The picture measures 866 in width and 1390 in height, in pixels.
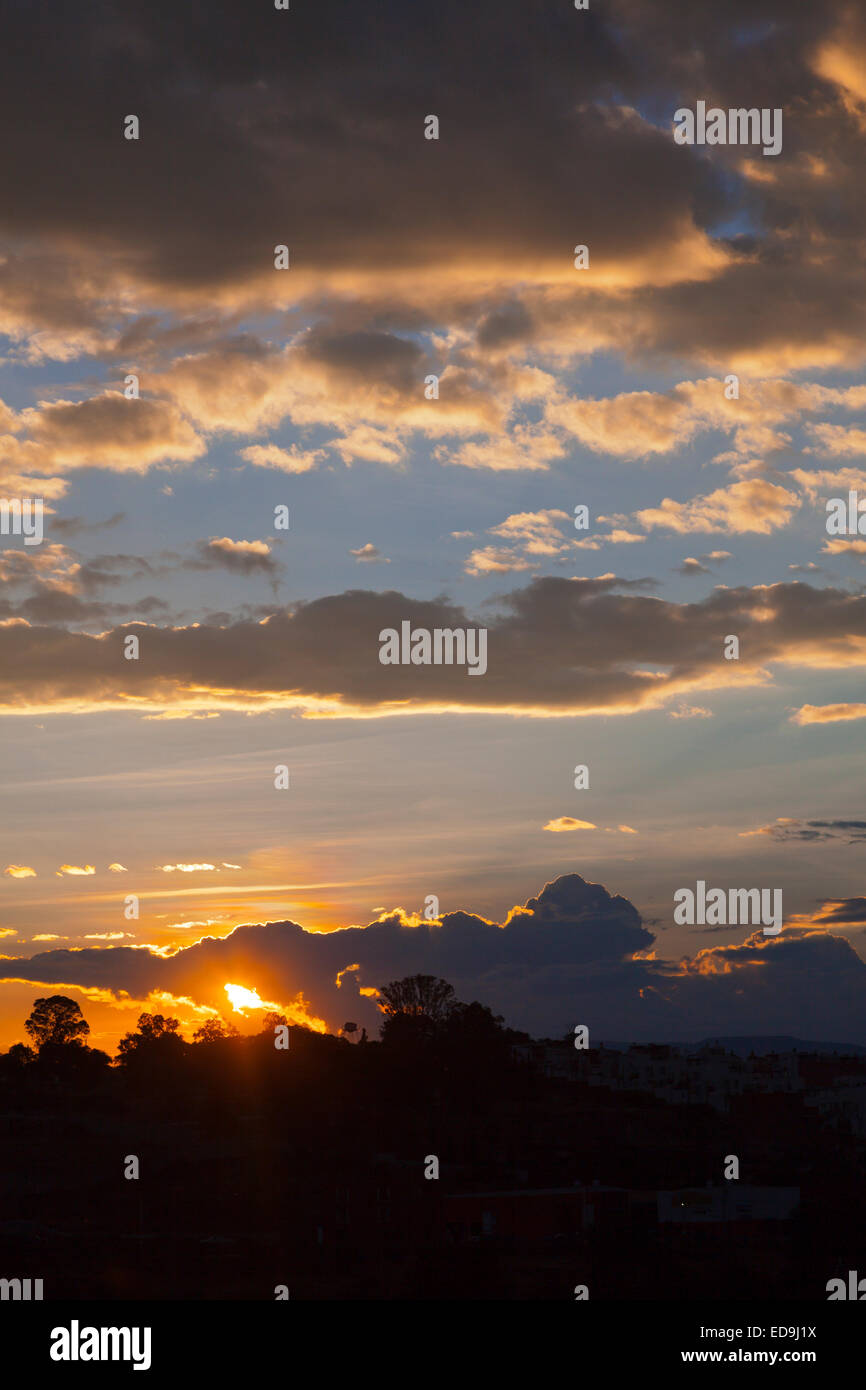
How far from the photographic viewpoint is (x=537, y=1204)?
89.9 m

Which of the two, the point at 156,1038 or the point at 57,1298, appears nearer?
the point at 57,1298

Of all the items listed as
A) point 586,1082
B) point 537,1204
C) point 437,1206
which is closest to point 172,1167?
point 437,1206

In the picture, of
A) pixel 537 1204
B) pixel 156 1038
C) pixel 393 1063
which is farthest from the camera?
pixel 156 1038

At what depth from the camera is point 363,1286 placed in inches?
2953
